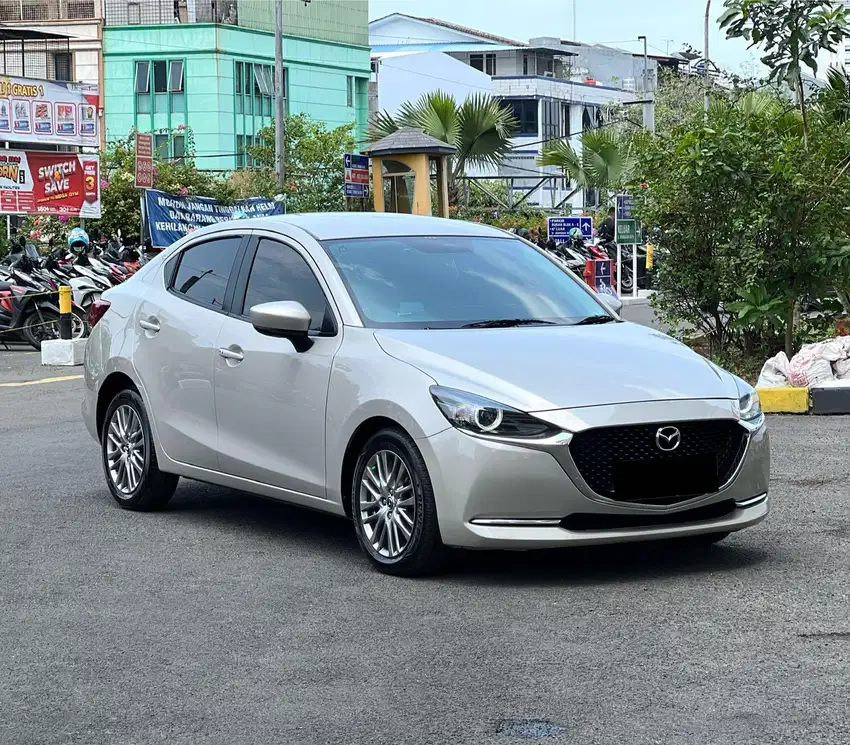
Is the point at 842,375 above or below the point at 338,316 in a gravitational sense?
below

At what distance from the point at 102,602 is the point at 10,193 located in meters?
21.1

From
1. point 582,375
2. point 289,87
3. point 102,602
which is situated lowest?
point 102,602

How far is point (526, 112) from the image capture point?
268ft

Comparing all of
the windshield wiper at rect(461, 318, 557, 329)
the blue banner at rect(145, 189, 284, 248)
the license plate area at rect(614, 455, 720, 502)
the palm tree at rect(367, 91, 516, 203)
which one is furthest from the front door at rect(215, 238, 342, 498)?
the palm tree at rect(367, 91, 516, 203)

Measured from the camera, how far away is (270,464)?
7395 mm

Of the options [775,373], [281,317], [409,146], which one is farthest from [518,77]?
[281,317]

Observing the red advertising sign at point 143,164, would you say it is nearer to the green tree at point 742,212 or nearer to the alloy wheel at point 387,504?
the green tree at point 742,212

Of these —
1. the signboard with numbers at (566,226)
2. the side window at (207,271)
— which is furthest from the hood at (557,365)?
the signboard with numbers at (566,226)

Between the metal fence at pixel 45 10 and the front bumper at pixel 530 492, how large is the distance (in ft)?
198

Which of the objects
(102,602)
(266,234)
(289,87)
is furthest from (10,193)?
(289,87)

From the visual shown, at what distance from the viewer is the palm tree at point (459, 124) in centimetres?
3553

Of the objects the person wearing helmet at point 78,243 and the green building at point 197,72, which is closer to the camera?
the person wearing helmet at point 78,243

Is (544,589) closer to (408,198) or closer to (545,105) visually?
(408,198)

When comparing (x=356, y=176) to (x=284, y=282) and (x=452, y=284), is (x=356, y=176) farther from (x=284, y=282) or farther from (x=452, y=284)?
(x=452, y=284)
